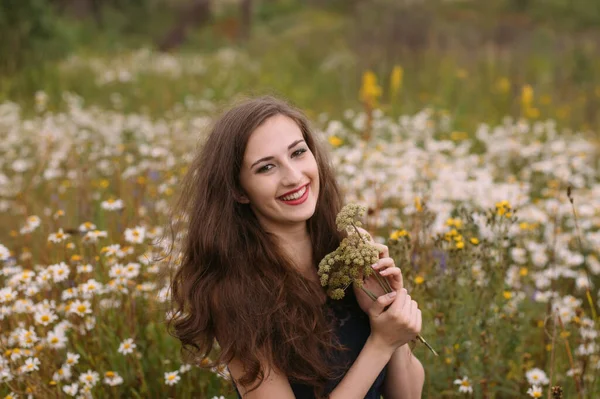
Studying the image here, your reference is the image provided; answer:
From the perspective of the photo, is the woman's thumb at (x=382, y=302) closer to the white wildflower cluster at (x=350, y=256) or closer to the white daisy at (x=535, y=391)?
the white wildflower cluster at (x=350, y=256)

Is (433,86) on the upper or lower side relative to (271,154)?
lower

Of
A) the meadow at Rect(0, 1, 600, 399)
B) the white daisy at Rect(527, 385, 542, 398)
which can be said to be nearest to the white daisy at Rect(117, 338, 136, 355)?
the meadow at Rect(0, 1, 600, 399)

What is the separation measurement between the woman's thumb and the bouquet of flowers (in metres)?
0.03

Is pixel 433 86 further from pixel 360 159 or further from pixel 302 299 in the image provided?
pixel 302 299

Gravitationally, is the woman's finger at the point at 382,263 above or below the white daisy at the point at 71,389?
above

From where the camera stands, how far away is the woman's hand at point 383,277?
1.64 m

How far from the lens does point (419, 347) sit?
2422 millimetres

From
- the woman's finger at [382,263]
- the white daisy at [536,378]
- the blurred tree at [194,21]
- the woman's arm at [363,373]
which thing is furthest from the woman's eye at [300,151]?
the blurred tree at [194,21]

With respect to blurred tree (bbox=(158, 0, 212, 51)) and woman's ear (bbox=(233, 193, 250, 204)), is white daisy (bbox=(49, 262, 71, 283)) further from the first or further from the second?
blurred tree (bbox=(158, 0, 212, 51))

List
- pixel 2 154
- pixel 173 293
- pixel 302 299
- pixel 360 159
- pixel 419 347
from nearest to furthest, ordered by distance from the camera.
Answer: pixel 302 299 < pixel 173 293 < pixel 419 347 < pixel 360 159 < pixel 2 154

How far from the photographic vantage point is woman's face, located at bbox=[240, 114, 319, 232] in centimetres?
178

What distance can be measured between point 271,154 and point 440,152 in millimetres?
3154

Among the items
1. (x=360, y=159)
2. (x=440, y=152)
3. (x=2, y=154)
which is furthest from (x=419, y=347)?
(x=2, y=154)

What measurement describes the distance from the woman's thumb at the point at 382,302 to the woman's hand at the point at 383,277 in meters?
0.03
